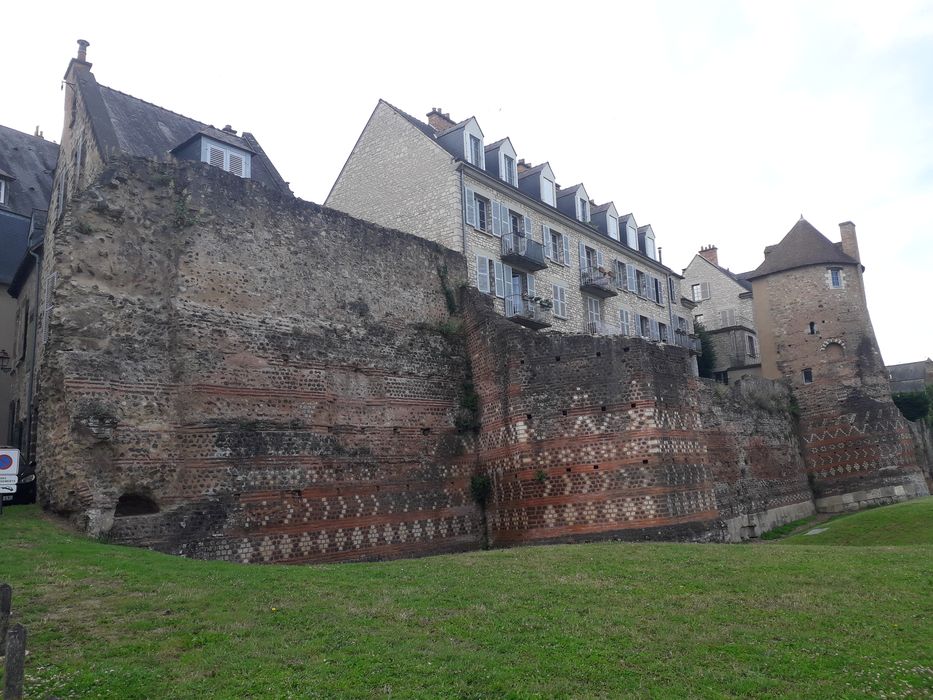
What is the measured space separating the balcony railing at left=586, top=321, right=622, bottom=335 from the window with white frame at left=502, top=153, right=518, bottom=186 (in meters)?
6.36

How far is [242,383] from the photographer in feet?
52.5

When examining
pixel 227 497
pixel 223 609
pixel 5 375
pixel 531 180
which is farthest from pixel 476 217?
pixel 223 609

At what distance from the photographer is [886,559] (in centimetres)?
1336

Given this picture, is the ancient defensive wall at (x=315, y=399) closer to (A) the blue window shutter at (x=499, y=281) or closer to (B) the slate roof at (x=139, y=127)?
(A) the blue window shutter at (x=499, y=281)

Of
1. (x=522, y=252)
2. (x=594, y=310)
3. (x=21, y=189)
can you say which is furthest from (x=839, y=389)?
(x=21, y=189)

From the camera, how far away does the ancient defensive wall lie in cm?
1430

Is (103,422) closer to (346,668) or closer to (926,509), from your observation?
(346,668)

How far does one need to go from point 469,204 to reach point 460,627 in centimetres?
1788

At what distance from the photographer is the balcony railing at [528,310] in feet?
82.3

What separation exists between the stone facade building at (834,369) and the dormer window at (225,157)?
2350 centimetres

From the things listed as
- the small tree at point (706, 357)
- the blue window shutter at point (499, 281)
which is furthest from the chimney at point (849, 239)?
the blue window shutter at point (499, 281)

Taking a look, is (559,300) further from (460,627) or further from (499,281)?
(460,627)

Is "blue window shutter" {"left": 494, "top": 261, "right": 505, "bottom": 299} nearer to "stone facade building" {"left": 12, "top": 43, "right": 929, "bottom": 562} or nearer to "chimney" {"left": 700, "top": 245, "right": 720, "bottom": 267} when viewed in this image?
"stone facade building" {"left": 12, "top": 43, "right": 929, "bottom": 562}

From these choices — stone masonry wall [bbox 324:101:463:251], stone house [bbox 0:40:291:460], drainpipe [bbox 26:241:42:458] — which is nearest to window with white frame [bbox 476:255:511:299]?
stone masonry wall [bbox 324:101:463:251]
